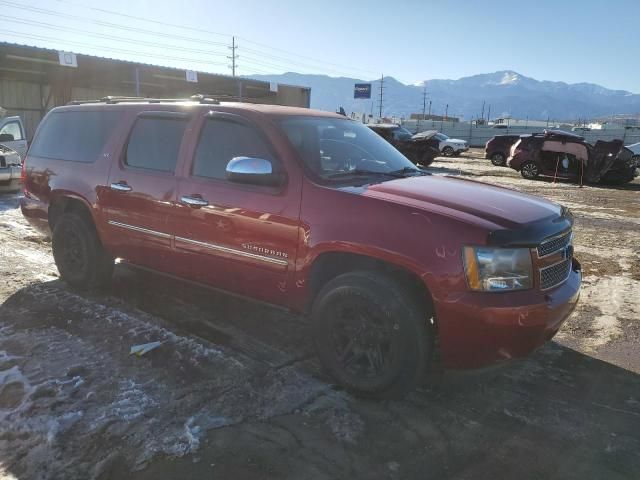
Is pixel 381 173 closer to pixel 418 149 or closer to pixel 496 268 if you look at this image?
pixel 496 268

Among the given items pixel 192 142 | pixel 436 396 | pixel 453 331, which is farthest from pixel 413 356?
pixel 192 142

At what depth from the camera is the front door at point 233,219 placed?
3531 millimetres

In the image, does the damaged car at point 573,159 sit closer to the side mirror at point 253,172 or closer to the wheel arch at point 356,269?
the wheel arch at point 356,269

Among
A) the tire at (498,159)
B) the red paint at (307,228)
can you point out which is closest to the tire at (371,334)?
the red paint at (307,228)

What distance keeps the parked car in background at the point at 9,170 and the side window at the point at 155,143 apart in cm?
845

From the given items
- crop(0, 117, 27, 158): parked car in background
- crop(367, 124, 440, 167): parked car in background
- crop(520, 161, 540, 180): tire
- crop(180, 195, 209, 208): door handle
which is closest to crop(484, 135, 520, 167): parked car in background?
crop(367, 124, 440, 167): parked car in background

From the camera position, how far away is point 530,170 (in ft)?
59.7

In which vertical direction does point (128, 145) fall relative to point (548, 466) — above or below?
above

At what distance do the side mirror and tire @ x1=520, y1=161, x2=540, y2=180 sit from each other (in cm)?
1664

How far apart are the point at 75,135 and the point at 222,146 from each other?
7.15 feet

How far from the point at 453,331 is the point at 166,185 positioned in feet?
8.55

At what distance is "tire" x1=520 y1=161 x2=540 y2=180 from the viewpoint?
59.2ft

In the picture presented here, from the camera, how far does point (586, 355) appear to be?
406cm

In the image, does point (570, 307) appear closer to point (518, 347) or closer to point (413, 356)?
Answer: point (518, 347)
